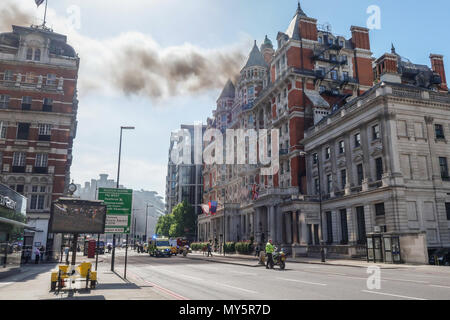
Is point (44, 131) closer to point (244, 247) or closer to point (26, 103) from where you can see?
point (26, 103)

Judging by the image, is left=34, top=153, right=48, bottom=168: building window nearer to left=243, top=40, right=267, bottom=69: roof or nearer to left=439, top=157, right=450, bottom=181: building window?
left=243, top=40, right=267, bottom=69: roof

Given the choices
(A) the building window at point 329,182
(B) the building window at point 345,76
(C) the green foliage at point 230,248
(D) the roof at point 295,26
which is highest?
(D) the roof at point 295,26

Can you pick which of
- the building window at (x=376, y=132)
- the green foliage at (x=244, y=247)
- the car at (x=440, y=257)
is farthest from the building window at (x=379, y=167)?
the green foliage at (x=244, y=247)

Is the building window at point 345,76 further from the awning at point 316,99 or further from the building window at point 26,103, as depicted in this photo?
the building window at point 26,103

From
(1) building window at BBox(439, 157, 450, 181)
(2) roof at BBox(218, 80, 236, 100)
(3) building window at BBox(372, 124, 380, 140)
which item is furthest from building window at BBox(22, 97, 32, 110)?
(1) building window at BBox(439, 157, 450, 181)

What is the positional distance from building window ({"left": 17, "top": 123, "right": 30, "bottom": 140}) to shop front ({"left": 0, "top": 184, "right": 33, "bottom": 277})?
1047 inches

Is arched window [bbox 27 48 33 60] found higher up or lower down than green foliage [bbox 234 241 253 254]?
higher up

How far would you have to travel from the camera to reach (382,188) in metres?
33.3

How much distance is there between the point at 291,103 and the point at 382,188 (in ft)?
69.1

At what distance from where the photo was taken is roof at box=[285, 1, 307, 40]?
53.1 metres

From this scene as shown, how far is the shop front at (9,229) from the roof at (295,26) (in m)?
44.0

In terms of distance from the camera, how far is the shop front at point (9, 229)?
18641 millimetres

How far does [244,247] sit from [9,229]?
36.1 m
